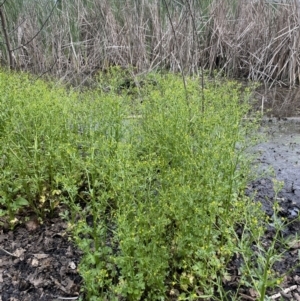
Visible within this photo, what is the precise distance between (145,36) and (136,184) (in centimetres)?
382

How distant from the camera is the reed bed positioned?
496 cm

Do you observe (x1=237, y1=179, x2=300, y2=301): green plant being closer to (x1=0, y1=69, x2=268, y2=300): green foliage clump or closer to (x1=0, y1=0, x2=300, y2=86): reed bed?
(x1=0, y1=69, x2=268, y2=300): green foliage clump

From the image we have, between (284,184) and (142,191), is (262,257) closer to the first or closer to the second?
(142,191)

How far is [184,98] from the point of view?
2.79m

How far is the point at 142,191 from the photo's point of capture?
5.54 ft

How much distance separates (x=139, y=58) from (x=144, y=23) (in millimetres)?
538

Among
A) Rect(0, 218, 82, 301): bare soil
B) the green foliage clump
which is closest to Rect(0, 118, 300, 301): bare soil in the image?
Rect(0, 218, 82, 301): bare soil

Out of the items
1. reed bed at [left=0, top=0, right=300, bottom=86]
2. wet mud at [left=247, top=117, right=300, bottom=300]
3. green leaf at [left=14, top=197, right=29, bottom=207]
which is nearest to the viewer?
wet mud at [left=247, top=117, right=300, bottom=300]

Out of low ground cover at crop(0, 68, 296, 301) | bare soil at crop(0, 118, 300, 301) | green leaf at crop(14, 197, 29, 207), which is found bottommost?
bare soil at crop(0, 118, 300, 301)

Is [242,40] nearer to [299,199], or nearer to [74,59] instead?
[74,59]

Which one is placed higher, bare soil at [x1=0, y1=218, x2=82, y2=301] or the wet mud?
bare soil at [x1=0, y1=218, x2=82, y2=301]

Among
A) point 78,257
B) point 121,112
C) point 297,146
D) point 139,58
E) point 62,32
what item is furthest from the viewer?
point 62,32

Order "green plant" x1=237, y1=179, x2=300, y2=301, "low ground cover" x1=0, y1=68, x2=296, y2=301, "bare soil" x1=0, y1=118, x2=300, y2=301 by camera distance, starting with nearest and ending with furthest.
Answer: "green plant" x1=237, y1=179, x2=300, y2=301 < "low ground cover" x1=0, y1=68, x2=296, y2=301 < "bare soil" x1=0, y1=118, x2=300, y2=301

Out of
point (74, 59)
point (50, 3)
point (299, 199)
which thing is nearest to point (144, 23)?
point (74, 59)
